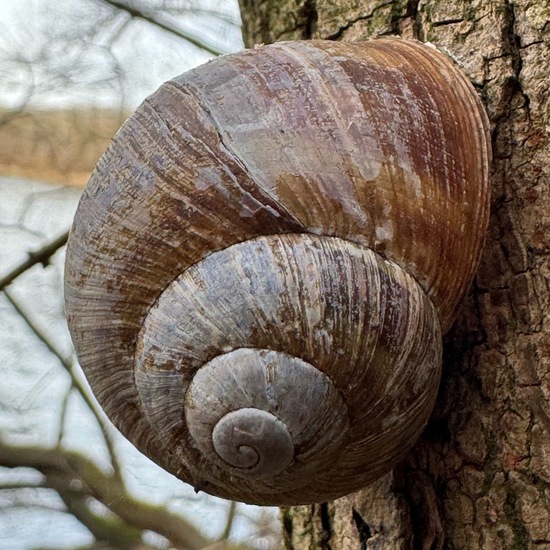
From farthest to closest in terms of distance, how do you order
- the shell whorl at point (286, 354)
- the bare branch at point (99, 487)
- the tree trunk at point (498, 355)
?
the bare branch at point (99, 487) < the tree trunk at point (498, 355) < the shell whorl at point (286, 354)

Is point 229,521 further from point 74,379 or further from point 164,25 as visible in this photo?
point 164,25

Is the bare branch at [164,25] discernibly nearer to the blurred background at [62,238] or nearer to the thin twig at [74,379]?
the blurred background at [62,238]

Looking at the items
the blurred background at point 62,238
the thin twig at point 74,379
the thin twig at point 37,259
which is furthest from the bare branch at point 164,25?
the thin twig at point 74,379

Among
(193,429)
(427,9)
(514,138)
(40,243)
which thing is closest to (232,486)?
(193,429)

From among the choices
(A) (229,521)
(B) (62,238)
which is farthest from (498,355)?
Answer: (B) (62,238)

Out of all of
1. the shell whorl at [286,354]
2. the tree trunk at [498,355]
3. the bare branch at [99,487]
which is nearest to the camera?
the shell whorl at [286,354]

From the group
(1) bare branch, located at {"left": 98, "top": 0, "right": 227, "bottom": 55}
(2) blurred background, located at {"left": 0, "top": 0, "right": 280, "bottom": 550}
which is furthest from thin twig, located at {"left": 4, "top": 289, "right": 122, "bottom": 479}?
(1) bare branch, located at {"left": 98, "top": 0, "right": 227, "bottom": 55}

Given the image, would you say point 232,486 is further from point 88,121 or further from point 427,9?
point 88,121

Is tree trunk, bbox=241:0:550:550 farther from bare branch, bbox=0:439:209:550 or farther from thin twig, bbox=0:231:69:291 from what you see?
thin twig, bbox=0:231:69:291
